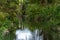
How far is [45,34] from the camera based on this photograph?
1.52 meters

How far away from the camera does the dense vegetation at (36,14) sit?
136cm

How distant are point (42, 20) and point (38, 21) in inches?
1.4

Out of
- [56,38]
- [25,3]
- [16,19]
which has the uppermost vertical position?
[25,3]

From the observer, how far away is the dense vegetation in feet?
4.47

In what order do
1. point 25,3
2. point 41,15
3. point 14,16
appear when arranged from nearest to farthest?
point 41,15 < point 25,3 < point 14,16

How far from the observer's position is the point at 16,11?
1.55 metres

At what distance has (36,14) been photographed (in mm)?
1387

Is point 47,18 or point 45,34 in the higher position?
point 47,18

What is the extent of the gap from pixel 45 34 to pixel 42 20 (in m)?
0.14

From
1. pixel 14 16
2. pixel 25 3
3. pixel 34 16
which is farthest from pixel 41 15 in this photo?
pixel 14 16

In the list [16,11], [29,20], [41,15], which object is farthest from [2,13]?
[41,15]

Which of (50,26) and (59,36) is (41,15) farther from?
(59,36)

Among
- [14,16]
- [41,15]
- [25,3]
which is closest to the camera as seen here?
[41,15]

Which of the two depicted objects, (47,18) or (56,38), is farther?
(56,38)
